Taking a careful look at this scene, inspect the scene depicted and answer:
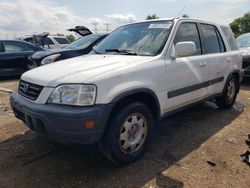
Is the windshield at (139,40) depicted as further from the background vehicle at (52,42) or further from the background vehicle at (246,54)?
the background vehicle at (52,42)

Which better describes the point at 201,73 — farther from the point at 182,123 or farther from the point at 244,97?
the point at 244,97

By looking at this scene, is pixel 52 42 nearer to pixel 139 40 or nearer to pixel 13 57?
pixel 13 57

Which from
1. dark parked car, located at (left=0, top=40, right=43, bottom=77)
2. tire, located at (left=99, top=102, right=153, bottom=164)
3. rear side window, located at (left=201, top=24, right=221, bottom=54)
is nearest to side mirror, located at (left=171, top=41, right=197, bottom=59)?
tire, located at (left=99, top=102, right=153, bottom=164)

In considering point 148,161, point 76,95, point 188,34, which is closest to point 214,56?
point 188,34

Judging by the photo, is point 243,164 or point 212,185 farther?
point 243,164

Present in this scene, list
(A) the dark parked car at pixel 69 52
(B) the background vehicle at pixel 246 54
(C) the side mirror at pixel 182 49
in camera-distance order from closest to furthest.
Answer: (C) the side mirror at pixel 182 49 → (A) the dark parked car at pixel 69 52 → (B) the background vehicle at pixel 246 54

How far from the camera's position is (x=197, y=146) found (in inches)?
152

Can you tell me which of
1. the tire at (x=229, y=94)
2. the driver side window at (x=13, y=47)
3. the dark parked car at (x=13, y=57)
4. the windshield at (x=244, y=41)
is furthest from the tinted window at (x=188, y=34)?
the driver side window at (x=13, y=47)

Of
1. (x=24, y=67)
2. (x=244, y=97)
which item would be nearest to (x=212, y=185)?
(x=244, y=97)

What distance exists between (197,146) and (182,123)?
0.98 m

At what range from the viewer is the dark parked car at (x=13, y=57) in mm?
9289

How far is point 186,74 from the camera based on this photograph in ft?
13.0

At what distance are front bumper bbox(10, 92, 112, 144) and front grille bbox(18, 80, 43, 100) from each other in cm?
20

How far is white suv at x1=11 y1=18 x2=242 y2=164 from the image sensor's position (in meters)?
2.81
